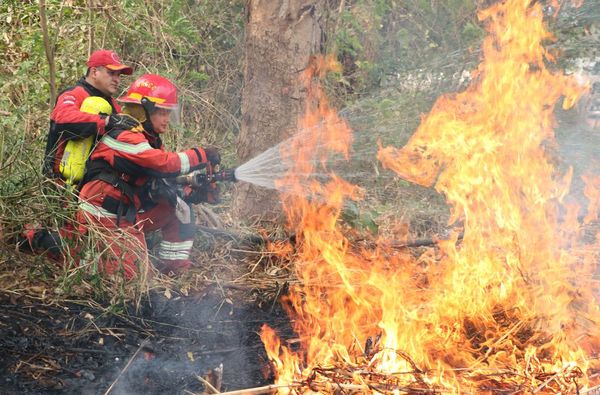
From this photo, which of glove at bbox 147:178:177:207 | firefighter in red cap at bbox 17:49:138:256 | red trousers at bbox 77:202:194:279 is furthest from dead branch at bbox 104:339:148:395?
glove at bbox 147:178:177:207

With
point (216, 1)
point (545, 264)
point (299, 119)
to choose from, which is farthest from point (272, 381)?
point (216, 1)

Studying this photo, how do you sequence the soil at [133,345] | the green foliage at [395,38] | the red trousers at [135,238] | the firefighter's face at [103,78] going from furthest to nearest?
the green foliage at [395,38] < the firefighter's face at [103,78] < the red trousers at [135,238] < the soil at [133,345]

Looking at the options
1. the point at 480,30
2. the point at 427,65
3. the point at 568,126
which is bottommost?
the point at 568,126

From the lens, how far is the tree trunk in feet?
20.3

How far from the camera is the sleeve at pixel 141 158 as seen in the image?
5.21 m

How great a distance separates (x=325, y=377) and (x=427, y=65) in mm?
8059

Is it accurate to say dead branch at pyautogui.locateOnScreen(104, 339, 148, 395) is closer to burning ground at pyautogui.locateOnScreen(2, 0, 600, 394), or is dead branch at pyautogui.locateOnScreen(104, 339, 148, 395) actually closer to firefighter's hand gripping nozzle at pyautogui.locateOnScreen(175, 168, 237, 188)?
burning ground at pyautogui.locateOnScreen(2, 0, 600, 394)

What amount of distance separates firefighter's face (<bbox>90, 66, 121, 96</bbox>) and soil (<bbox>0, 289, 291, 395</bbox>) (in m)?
1.86

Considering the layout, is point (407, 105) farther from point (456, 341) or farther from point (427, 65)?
point (456, 341)

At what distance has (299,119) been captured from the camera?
21.1ft

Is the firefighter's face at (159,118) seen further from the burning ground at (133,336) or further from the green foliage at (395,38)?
the green foliage at (395,38)

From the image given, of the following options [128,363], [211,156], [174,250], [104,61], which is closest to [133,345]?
[128,363]

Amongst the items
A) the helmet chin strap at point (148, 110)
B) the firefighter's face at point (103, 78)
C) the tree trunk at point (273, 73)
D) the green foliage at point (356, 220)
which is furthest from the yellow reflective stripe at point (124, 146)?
the green foliage at point (356, 220)

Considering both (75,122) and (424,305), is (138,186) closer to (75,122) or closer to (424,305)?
(75,122)
